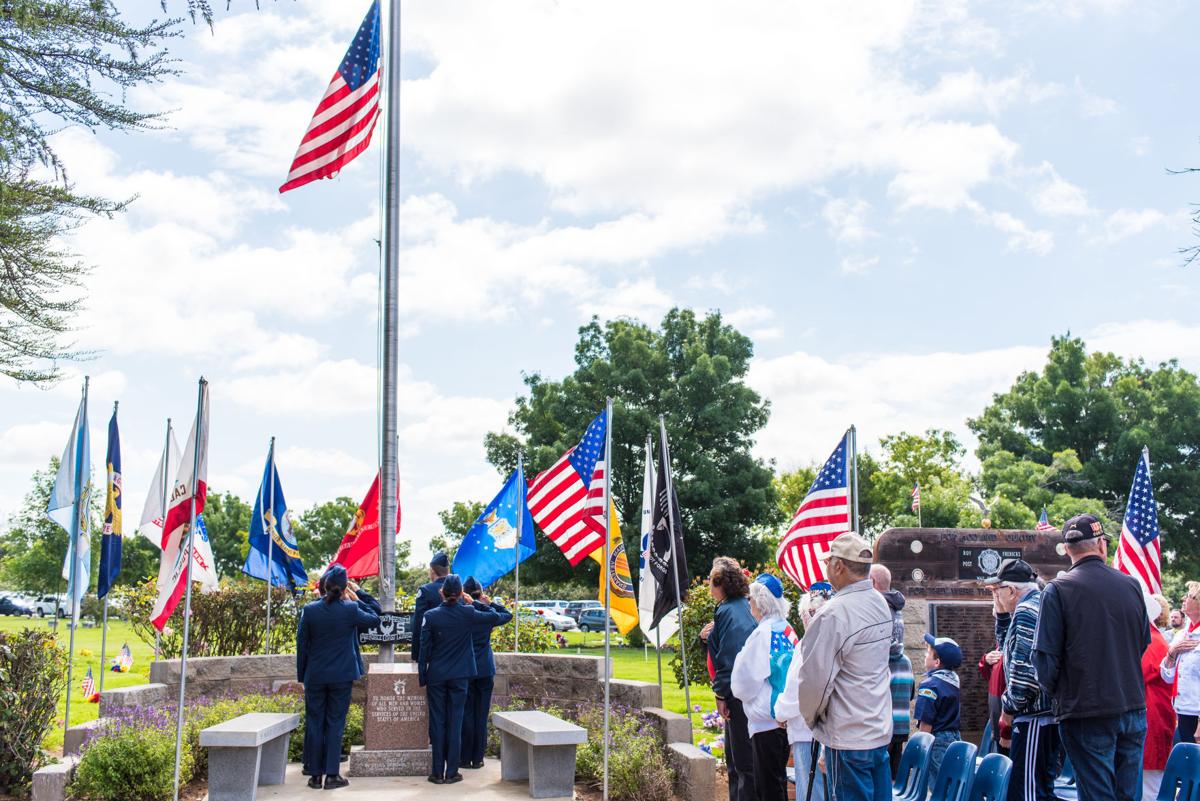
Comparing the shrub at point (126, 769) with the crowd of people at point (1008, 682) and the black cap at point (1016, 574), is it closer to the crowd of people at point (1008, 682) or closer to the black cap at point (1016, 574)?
the crowd of people at point (1008, 682)

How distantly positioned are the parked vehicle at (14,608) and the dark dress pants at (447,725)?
56418mm

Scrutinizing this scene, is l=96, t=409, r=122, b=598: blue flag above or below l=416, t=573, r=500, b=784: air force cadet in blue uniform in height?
above

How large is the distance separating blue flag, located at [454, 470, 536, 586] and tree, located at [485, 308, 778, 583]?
23.7m

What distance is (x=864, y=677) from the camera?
537 centimetres

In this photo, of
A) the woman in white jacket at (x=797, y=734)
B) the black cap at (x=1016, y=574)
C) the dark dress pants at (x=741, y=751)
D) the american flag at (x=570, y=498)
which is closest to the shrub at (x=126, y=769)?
the american flag at (x=570, y=498)

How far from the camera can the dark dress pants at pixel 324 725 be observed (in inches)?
387

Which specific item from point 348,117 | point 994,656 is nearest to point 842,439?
point 994,656

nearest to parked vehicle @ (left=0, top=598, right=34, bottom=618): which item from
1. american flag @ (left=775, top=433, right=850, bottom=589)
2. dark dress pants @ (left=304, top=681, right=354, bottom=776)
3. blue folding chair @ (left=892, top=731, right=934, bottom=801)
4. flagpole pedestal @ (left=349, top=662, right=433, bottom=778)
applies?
flagpole pedestal @ (left=349, top=662, right=433, bottom=778)

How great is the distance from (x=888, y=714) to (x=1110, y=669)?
3.95 feet

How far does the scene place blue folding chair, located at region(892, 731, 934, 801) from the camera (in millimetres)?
6711

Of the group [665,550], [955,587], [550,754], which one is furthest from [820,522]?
[550,754]

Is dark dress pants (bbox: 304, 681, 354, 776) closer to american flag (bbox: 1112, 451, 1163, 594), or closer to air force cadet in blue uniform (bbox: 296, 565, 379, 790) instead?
air force cadet in blue uniform (bbox: 296, 565, 379, 790)

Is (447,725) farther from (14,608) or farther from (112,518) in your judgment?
(14,608)

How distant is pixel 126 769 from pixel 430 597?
314cm
